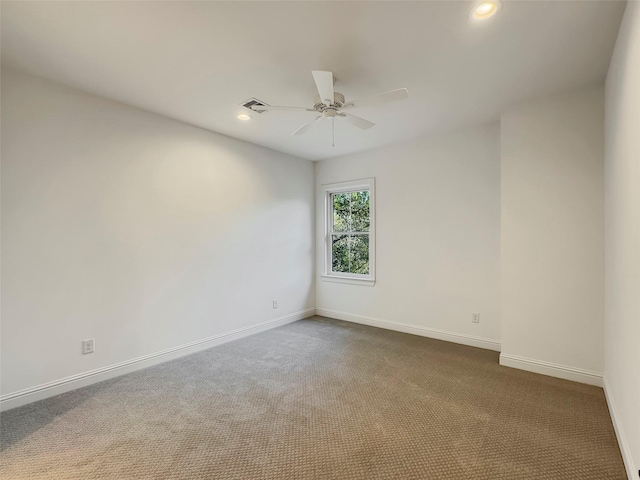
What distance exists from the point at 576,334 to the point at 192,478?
312 centimetres

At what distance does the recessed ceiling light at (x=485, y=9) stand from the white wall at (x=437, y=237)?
1.93m

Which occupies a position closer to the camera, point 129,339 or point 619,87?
point 619,87

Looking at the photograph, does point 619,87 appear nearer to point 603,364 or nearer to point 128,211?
point 603,364

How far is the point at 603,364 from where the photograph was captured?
2.55 metres

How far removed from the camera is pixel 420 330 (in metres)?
3.99

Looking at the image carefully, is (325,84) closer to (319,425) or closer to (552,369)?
(319,425)

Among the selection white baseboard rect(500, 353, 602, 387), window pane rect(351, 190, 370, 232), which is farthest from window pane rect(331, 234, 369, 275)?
white baseboard rect(500, 353, 602, 387)

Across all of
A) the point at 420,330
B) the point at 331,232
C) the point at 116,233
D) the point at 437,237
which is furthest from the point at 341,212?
the point at 116,233

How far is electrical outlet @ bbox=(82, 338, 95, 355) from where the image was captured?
8.67 ft

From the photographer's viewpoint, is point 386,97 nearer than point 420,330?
Yes

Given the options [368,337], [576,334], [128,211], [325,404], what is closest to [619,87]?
[576,334]

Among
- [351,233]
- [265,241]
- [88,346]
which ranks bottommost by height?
[88,346]

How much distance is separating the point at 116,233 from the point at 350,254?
123 inches

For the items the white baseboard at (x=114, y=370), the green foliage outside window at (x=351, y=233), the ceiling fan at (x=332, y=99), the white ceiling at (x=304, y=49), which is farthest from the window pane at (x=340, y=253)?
the ceiling fan at (x=332, y=99)
